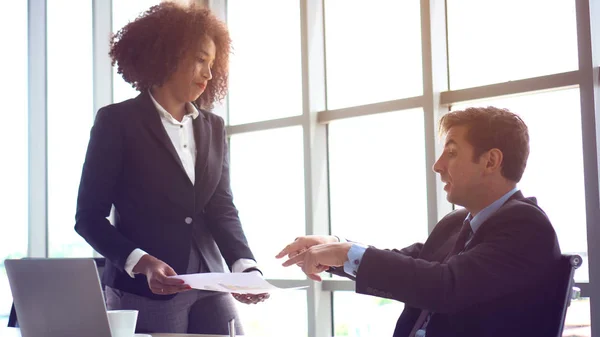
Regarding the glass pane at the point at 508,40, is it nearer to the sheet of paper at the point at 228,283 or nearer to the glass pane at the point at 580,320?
the glass pane at the point at 580,320

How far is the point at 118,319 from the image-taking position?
1566 millimetres

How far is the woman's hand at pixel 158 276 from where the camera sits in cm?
183

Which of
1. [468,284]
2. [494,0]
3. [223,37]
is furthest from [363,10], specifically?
[468,284]

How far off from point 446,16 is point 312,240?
2280 mm

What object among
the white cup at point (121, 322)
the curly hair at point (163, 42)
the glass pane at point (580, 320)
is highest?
the curly hair at point (163, 42)

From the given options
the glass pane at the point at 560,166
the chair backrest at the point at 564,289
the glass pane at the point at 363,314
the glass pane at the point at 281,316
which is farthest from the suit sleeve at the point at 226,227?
the glass pane at the point at 281,316

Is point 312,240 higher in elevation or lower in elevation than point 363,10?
lower

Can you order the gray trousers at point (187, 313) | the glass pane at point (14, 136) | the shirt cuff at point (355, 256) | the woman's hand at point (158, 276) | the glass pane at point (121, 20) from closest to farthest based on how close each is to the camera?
the shirt cuff at point (355, 256) → the woman's hand at point (158, 276) → the gray trousers at point (187, 313) → the glass pane at point (14, 136) → the glass pane at point (121, 20)

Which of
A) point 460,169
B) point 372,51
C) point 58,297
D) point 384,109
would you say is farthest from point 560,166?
point 58,297

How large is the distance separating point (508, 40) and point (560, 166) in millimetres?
719

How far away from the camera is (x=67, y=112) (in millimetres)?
5125

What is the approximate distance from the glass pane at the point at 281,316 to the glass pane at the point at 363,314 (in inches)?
9.3

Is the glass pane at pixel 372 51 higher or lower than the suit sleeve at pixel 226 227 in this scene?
higher

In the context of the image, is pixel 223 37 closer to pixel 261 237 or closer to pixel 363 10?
pixel 363 10
